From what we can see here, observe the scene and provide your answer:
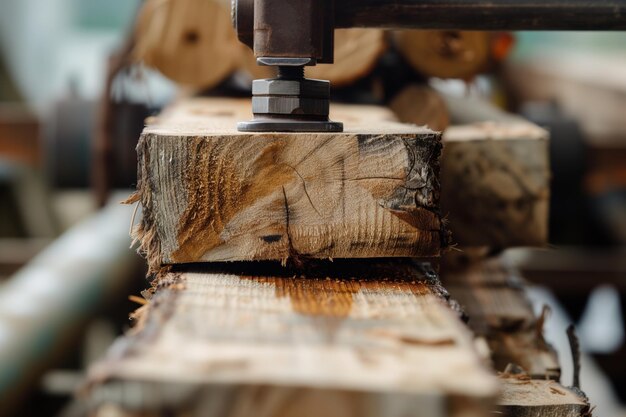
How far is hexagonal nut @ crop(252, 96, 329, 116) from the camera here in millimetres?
1278

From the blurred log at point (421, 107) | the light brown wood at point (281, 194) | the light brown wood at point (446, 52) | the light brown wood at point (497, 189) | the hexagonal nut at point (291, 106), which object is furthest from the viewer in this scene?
the light brown wood at point (446, 52)

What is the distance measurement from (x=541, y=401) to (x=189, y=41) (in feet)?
5.28

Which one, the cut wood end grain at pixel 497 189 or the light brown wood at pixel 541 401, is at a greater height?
the cut wood end grain at pixel 497 189

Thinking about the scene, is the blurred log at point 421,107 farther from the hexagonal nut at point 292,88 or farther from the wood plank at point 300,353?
the wood plank at point 300,353

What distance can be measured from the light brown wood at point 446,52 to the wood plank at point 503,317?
53cm

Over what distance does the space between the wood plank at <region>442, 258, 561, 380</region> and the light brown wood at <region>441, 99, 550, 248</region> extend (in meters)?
0.14

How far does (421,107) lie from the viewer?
2.26 m

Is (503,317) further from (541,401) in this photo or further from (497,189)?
(541,401)

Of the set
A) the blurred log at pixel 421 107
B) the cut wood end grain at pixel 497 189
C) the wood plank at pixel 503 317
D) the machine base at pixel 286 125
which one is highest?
the machine base at pixel 286 125

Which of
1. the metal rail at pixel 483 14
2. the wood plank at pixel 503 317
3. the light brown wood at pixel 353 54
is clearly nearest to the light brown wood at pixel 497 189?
the wood plank at pixel 503 317

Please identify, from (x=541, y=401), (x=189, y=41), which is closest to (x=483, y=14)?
(x=541, y=401)

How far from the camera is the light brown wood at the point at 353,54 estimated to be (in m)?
2.17

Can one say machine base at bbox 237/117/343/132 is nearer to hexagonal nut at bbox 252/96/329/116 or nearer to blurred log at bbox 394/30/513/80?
hexagonal nut at bbox 252/96/329/116

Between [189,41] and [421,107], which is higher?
[189,41]
